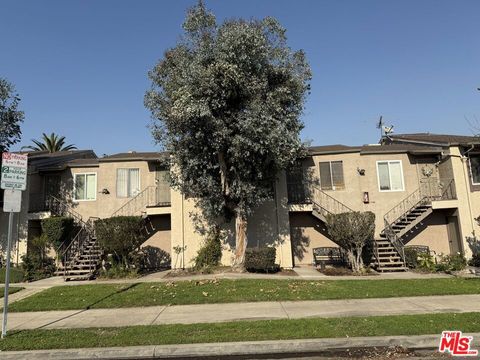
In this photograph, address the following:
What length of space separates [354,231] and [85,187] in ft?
46.8

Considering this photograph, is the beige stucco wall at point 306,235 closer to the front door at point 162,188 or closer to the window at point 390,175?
the window at point 390,175

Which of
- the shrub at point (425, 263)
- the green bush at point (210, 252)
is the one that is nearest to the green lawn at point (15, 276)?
the green bush at point (210, 252)

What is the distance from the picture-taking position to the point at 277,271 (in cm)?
1656

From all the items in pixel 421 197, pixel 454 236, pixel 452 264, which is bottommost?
pixel 452 264

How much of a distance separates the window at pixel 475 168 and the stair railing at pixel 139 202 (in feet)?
52.7

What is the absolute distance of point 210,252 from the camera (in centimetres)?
1747

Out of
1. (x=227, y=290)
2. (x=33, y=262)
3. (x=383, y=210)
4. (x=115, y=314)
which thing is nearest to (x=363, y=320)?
(x=227, y=290)

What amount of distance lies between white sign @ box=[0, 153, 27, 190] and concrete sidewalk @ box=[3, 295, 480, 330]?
328cm

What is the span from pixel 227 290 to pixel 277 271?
5.18 m

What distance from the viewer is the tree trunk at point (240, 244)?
628 inches

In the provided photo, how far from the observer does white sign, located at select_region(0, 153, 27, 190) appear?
8242 mm

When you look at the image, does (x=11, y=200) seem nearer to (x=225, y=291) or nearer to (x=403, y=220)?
(x=225, y=291)
